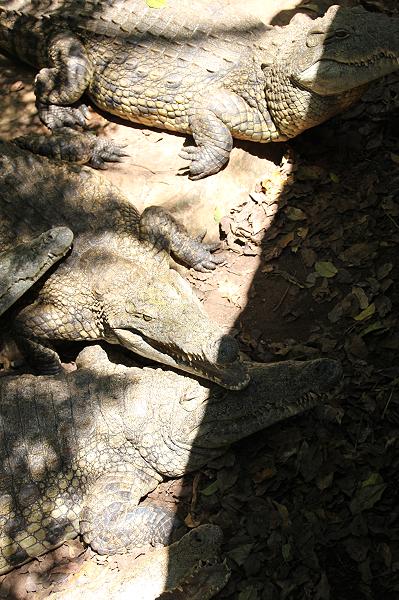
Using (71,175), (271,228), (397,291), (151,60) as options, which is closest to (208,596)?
(397,291)

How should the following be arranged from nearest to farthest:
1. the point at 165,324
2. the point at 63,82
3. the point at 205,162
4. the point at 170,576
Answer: the point at 170,576 < the point at 165,324 < the point at 205,162 < the point at 63,82

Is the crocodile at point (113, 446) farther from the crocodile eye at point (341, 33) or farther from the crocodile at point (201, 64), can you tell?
the crocodile eye at point (341, 33)

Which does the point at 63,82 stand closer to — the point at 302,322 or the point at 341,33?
the point at 341,33

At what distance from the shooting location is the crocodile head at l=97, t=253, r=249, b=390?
440 cm

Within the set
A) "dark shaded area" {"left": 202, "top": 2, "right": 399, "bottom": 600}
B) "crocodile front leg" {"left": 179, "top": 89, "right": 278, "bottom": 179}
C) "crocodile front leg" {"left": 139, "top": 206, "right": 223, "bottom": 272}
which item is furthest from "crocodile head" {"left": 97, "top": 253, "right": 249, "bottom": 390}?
"crocodile front leg" {"left": 179, "top": 89, "right": 278, "bottom": 179}

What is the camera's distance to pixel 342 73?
5.28 meters

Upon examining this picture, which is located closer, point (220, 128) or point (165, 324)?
point (165, 324)

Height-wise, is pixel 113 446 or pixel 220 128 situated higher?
pixel 220 128

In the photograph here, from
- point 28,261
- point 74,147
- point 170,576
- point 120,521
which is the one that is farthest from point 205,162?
point 170,576

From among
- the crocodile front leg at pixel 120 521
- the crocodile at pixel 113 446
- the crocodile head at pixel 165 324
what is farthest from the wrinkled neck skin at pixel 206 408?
the crocodile front leg at pixel 120 521

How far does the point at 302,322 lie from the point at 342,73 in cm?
176

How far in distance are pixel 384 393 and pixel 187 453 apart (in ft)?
3.93

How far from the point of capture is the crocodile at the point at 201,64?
5402 millimetres

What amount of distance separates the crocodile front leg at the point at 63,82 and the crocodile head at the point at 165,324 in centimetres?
172
